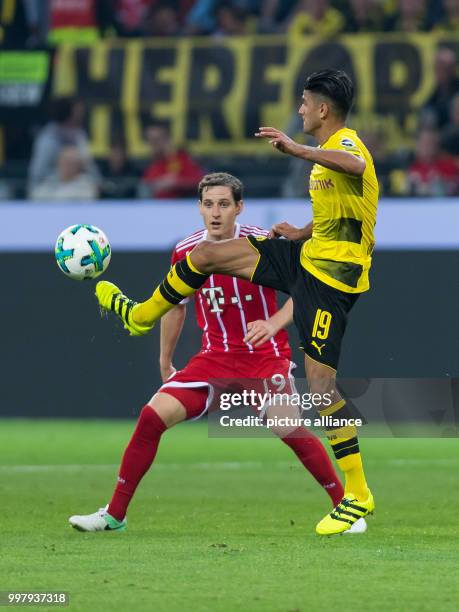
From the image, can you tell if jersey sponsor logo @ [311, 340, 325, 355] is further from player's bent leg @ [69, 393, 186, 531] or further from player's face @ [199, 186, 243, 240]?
player's face @ [199, 186, 243, 240]

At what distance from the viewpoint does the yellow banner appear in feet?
47.6

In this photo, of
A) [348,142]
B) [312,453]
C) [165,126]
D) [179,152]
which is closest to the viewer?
[348,142]

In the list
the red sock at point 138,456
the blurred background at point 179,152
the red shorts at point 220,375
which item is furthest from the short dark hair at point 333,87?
the blurred background at point 179,152

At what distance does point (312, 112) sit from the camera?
261 inches

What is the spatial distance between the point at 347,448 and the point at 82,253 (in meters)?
1.71

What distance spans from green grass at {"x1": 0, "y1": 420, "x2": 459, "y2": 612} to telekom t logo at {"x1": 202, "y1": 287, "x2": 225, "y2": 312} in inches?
44.0

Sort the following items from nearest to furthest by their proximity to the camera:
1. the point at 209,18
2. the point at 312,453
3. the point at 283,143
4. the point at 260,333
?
the point at 283,143 < the point at 260,333 < the point at 312,453 < the point at 209,18

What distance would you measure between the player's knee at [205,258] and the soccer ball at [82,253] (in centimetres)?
72

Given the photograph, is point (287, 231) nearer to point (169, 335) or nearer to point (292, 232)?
point (292, 232)

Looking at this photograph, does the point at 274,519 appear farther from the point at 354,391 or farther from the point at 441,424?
the point at 441,424

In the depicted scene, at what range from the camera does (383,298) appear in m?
13.1

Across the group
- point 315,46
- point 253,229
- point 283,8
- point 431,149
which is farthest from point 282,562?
point 283,8

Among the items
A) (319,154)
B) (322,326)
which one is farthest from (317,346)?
(319,154)

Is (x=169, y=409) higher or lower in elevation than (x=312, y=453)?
higher
